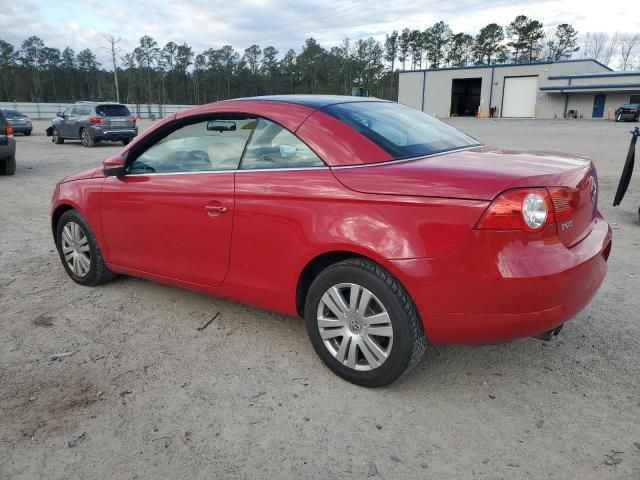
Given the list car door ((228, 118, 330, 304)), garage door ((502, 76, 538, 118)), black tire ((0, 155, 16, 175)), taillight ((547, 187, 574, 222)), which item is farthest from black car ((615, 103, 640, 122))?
car door ((228, 118, 330, 304))

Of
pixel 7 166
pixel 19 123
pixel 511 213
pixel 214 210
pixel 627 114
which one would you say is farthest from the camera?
pixel 627 114

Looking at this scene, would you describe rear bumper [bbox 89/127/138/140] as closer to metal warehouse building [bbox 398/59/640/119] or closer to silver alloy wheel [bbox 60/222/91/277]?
silver alloy wheel [bbox 60/222/91/277]

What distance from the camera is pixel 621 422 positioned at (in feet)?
8.27

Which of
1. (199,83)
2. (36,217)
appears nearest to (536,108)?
(36,217)

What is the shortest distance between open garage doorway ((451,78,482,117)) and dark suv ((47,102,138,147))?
4781 centimetres

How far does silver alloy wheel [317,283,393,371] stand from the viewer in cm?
269

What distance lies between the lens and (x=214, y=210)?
3.21 meters

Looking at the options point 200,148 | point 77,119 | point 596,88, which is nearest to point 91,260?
point 200,148

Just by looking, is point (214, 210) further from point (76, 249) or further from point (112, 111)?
point (112, 111)

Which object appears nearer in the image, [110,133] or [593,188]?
[593,188]

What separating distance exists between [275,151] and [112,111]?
18.2m

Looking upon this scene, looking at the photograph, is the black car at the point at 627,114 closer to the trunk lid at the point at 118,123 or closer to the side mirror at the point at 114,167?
the trunk lid at the point at 118,123

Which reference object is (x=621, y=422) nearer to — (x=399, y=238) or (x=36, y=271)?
(x=399, y=238)

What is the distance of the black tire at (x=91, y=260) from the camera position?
4.23m
